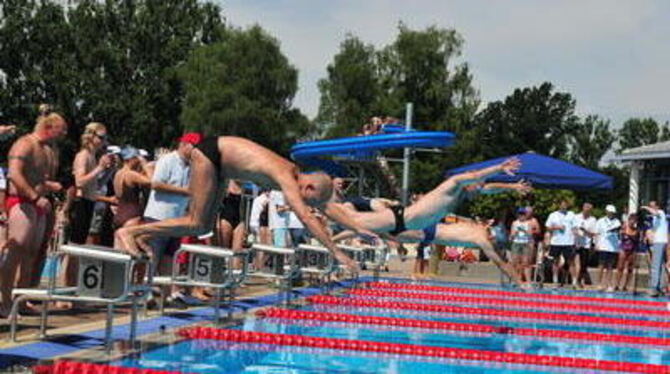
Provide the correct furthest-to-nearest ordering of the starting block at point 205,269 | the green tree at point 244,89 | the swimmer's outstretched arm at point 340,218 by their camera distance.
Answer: the green tree at point 244,89
the starting block at point 205,269
the swimmer's outstretched arm at point 340,218

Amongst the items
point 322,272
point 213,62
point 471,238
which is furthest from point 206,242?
point 213,62

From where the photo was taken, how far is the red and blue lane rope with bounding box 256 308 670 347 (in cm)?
943

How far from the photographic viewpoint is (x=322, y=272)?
39.0 ft

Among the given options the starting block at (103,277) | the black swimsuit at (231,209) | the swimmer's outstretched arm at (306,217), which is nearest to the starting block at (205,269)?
the swimmer's outstretched arm at (306,217)

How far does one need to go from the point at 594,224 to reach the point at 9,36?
38.9 m

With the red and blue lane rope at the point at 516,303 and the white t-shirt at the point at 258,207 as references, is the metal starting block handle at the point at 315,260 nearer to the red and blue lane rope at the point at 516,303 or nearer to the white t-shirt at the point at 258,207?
the red and blue lane rope at the point at 516,303

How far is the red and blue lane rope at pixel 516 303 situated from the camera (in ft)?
42.7

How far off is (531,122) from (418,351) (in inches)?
2612

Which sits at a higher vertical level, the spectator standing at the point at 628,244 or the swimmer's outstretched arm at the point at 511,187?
the swimmer's outstretched arm at the point at 511,187

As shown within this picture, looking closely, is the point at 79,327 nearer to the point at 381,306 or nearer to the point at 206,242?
the point at 206,242

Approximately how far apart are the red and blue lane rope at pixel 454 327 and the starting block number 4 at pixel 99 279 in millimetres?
3465

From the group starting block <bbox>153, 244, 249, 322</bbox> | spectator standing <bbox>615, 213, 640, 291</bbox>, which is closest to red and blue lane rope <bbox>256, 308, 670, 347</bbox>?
starting block <bbox>153, 244, 249, 322</bbox>

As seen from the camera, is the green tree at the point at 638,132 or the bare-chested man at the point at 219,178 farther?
the green tree at the point at 638,132

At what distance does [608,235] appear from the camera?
690 inches
